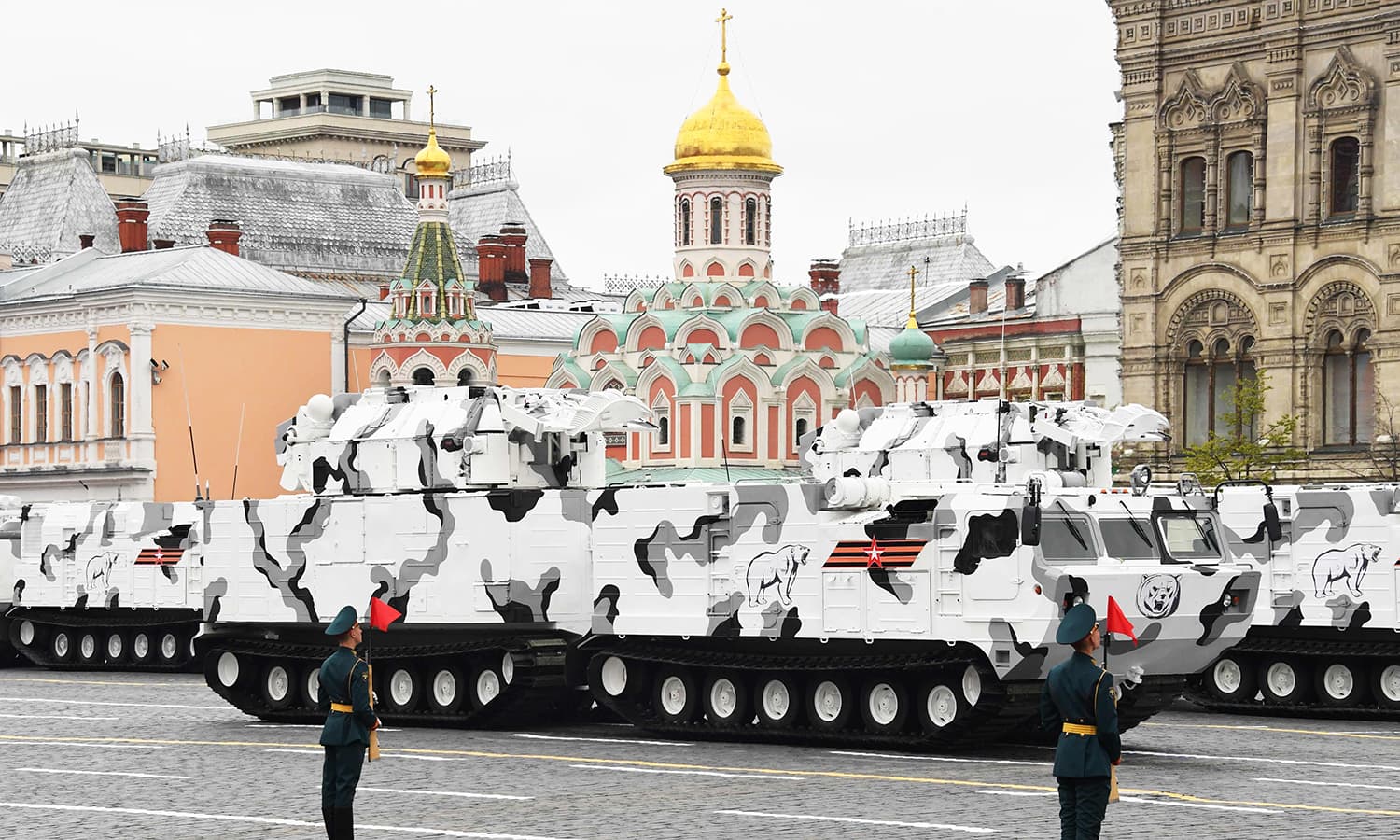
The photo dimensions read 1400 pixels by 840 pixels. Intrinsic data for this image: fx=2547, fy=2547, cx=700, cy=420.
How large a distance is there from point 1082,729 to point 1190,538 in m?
9.60

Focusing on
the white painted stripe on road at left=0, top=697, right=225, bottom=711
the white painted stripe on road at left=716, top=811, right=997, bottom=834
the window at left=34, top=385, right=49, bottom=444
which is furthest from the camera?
the window at left=34, top=385, right=49, bottom=444

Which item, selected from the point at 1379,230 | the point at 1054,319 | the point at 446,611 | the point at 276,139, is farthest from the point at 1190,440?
the point at 276,139

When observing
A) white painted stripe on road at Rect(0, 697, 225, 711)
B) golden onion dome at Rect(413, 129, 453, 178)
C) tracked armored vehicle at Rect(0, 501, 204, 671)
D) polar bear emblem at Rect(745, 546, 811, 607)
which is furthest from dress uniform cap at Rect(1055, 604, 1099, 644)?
golden onion dome at Rect(413, 129, 453, 178)

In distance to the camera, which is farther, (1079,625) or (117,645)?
(117,645)

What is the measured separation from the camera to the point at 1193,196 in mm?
51188

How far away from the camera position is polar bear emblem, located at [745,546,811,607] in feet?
80.9

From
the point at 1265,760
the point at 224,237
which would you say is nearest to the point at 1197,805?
the point at 1265,760

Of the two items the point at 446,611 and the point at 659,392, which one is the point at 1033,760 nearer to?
the point at 446,611

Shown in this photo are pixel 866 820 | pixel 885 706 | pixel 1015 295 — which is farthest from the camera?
pixel 1015 295

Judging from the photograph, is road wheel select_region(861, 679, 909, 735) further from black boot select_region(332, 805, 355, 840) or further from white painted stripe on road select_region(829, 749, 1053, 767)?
black boot select_region(332, 805, 355, 840)

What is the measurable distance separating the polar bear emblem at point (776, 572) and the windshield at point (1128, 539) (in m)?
2.99

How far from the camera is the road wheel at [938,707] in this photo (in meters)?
23.0

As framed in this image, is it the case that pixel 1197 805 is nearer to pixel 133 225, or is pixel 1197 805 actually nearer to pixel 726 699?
pixel 726 699

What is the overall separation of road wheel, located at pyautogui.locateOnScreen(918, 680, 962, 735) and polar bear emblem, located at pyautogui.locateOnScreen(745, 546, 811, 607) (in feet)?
6.35
